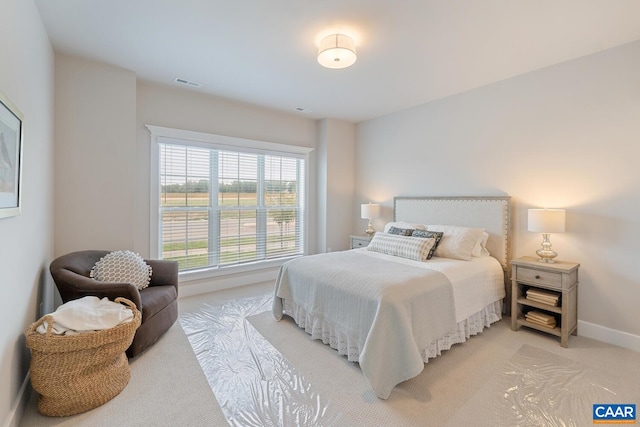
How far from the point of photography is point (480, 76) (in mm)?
3215

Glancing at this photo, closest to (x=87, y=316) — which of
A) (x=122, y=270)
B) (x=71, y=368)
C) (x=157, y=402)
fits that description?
(x=71, y=368)

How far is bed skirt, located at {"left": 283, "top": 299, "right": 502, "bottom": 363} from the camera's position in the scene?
7.55 ft

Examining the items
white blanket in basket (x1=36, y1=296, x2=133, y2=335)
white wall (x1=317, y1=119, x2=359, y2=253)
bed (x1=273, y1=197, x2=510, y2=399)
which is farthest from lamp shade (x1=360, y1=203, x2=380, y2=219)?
white blanket in basket (x1=36, y1=296, x2=133, y2=335)

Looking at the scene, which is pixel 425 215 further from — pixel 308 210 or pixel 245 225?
pixel 245 225

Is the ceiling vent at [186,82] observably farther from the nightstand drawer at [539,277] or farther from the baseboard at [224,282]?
the nightstand drawer at [539,277]

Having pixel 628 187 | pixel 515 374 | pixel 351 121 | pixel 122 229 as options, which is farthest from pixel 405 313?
pixel 351 121

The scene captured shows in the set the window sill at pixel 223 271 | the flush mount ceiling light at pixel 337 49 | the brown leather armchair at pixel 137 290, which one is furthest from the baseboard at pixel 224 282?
the flush mount ceiling light at pixel 337 49

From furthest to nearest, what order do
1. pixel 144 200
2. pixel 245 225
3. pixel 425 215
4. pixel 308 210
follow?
pixel 308 210 → pixel 245 225 → pixel 425 215 → pixel 144 200

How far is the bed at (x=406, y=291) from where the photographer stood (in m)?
1.99

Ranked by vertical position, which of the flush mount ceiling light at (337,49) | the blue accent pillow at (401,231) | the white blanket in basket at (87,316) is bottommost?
the white blanket in basket at (87,316)

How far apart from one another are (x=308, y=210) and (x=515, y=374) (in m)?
3.58

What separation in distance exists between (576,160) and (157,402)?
4.16 meters

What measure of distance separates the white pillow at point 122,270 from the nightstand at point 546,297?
3.68m

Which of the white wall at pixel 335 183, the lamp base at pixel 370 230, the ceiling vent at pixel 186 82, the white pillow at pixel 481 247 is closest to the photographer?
the white pillow at pixel 481 247
